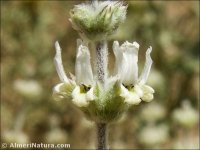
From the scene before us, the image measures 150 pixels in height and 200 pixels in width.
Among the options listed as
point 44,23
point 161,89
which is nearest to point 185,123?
point 161,89

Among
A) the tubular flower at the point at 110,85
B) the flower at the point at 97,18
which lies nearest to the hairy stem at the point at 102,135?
the tubular flower at the point at 110,85

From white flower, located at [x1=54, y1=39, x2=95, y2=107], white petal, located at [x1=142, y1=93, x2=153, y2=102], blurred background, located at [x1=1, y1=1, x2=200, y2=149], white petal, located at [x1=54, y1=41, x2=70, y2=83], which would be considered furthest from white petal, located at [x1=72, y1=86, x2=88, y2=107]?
blurred background, located at [x1=1, y1=1, x2=200, y2=149]

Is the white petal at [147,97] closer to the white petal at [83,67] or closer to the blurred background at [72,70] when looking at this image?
the white petal at [83,67]

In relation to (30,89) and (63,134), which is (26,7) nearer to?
(30,89)

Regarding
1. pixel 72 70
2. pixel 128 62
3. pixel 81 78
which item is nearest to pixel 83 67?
pixel 81 78

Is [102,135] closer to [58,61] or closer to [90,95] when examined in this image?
[90,95]

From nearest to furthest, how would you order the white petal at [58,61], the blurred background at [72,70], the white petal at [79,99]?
the white petal at [79,99] < the white petal at [58,61] < the blurred background at [72,70]
